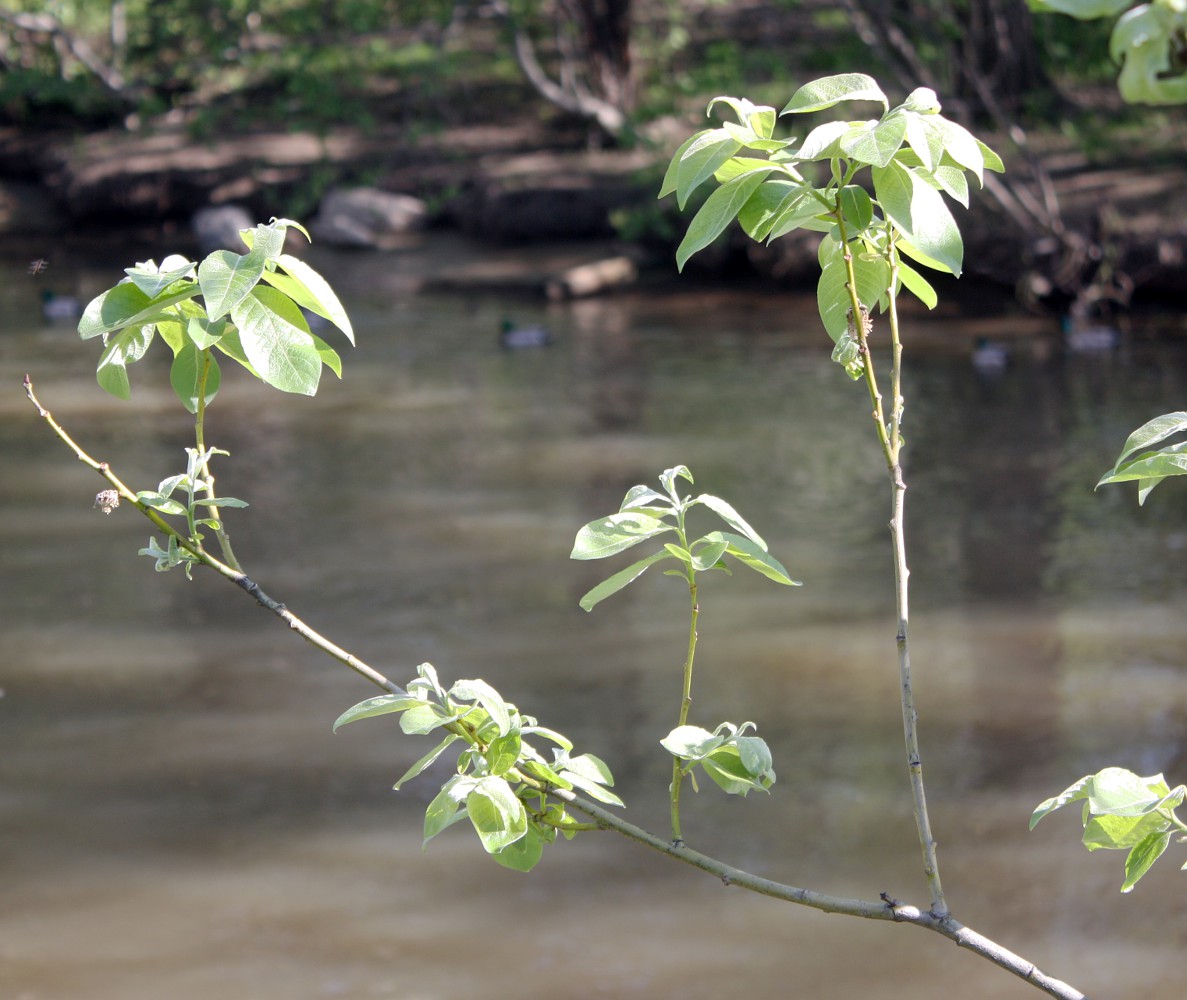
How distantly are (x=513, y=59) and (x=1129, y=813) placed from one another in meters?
14.9

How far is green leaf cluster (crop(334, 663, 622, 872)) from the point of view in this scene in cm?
96

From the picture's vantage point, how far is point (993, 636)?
464 cm

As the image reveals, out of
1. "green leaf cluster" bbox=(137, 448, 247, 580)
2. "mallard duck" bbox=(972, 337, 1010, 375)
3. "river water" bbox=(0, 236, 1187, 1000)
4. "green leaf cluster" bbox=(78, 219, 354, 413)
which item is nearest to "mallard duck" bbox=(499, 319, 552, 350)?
"river water" bbox=(0, 236, 1187, 1000)

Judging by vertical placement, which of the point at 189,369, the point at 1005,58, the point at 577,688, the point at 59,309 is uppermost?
the point at 1005,58

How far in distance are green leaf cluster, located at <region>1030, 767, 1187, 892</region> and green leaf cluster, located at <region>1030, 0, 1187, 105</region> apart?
1.65 ft

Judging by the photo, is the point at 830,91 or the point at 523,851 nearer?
the point at 830,91

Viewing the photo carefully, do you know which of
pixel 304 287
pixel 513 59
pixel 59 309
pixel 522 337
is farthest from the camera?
pixel 513 59

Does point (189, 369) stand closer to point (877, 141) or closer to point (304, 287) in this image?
point (304, 287)

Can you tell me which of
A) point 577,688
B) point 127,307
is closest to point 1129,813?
point 127,307

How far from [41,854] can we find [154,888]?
37 centimetres

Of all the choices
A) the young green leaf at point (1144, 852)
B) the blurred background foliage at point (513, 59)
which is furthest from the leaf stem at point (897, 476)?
the blurred background foliage at point (513, 59)

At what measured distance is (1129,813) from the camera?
0.97 meters

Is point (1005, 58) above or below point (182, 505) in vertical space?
above

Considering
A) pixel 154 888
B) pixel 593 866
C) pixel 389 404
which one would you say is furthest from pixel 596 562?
pixel 389 404
